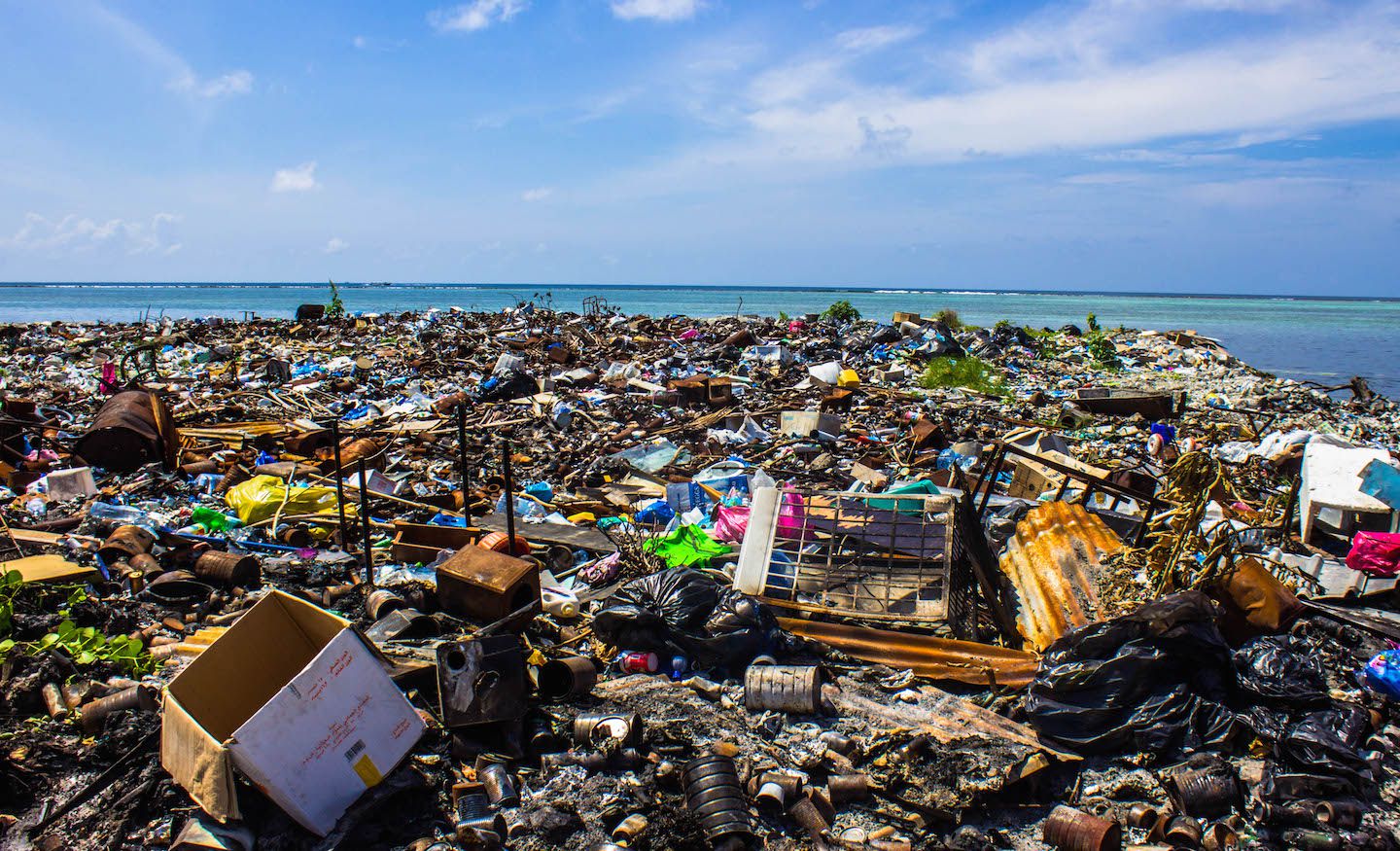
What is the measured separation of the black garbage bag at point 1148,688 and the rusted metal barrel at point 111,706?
13.1 feet

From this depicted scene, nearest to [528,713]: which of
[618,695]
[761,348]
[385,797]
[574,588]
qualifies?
[618,695]

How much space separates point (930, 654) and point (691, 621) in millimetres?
1311

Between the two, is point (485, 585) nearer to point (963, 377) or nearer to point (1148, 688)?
point (1148, 688)

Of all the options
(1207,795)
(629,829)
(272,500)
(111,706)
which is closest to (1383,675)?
(1207,795)

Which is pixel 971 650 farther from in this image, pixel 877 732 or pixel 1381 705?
pixel 1381 705

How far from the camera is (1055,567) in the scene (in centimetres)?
461

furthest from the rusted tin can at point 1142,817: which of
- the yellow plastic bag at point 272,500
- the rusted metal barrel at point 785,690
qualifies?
the yellow plastic bag at point 272,500

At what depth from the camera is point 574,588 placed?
5348mm

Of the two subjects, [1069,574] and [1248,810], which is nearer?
[1248,810]

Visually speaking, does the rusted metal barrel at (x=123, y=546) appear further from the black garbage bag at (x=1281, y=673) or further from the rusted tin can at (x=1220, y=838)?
the black garbage bag at (x=1281, y=673)

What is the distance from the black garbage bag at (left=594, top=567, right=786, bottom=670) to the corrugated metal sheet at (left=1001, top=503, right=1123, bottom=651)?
58.2 inches

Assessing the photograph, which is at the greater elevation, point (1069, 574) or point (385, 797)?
point (1069, 574)

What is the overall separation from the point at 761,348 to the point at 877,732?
12.5m

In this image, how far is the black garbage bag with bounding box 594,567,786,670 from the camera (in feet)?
13.8
